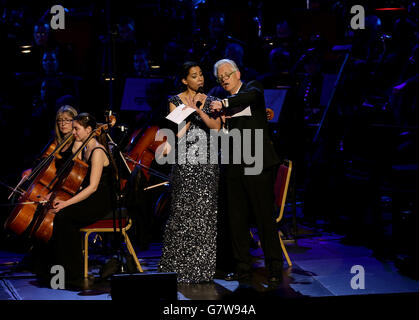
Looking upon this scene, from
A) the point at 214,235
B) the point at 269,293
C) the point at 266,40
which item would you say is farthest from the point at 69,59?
the point at 269,293

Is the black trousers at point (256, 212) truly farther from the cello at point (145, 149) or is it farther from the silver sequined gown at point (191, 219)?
the cello at point (145, 149)

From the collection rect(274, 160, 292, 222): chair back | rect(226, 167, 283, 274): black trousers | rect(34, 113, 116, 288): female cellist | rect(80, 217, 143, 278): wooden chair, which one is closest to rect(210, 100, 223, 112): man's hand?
rect(226, 167, 283, 274): black trousers

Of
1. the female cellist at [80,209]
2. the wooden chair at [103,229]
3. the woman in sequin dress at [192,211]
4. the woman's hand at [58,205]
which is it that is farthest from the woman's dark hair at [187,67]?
the woman's hand at [58,205]

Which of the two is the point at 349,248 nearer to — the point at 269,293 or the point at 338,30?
the point at 269,293

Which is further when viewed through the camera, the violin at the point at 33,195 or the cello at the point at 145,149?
the cello at the point at 145,149

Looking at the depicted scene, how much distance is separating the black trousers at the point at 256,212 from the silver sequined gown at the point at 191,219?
6.8 inches

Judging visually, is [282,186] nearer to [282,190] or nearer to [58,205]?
[282,190]

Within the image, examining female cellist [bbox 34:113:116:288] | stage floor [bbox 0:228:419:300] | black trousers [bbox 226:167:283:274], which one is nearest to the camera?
stage floor [bbox 0:228:419:300]

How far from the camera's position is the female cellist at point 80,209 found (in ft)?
16.2

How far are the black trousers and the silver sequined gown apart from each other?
17 cm

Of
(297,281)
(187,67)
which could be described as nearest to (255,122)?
(187,67)

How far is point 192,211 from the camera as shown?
4840mm

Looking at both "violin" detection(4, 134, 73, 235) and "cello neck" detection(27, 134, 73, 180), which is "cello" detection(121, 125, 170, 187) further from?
"violin" detection(4, 134, 73, 235)

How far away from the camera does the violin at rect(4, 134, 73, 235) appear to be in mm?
4973
